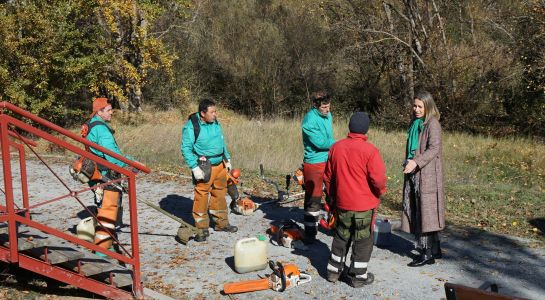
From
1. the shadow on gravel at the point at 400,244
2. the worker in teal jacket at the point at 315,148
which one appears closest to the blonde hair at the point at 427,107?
the worker in teal jacket at the point at 315,148

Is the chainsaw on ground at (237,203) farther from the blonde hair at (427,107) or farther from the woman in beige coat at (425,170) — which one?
the blonde hair at (427,107)

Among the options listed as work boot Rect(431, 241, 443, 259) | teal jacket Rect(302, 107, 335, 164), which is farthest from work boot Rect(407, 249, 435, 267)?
teal jacket Rect(302, 107, 335, 164)

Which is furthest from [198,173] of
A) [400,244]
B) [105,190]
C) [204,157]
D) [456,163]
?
[456,163]

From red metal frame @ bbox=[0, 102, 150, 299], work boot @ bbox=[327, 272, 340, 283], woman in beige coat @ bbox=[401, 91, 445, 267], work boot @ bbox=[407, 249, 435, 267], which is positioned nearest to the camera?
red metal frame @ bbox=[0, 102, 150, 299]

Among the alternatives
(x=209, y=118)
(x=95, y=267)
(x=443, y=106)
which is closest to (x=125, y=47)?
(x=443, y=106)

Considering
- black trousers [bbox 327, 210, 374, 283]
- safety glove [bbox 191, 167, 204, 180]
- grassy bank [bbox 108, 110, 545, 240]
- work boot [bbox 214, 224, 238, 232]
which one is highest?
safety glove [bbox 191, 167, 204, 180]

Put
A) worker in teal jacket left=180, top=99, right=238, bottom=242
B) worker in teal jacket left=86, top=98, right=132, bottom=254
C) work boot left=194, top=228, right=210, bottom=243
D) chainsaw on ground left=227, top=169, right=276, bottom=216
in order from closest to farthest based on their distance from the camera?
worker in teal jacket left=86, top=98, right=132, bottom=254 < worker in teal jacket left=180, top=99, right=238, bottom=242 < work boot left=194, top=228, right=210, bottom=243 < chainsaw on ground left=227, top=169, right=276, bottom=216

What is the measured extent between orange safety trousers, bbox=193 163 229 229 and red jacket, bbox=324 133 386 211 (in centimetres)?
219

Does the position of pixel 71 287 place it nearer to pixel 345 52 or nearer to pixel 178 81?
pixel 345 52

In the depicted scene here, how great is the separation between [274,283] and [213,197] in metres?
2.13

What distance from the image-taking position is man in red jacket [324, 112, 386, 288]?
5.68 metres

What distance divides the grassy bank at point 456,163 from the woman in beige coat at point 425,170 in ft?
8.60

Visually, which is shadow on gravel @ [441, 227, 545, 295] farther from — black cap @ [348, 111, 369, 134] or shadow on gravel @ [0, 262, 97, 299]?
shadow on gravel @ [0, 262, 97, 299]

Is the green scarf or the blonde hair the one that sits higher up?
the blonde hair
